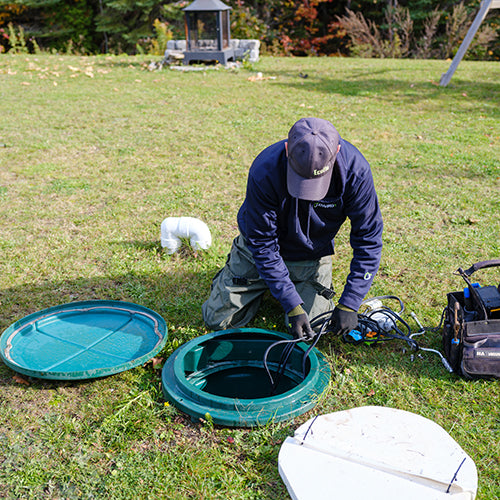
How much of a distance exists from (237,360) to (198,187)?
2.52m

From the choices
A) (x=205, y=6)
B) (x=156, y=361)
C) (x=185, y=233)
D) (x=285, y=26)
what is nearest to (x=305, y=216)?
(x=156, y=361)

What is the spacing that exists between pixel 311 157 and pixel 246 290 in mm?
1071

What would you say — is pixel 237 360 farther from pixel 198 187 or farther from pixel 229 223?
pixel 198 187

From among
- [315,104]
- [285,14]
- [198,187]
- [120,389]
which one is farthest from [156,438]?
[285,14]

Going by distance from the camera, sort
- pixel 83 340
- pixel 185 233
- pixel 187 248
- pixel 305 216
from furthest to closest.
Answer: pixel 187 248
pixel 185 233
pixel 83 340
pixel 305 216

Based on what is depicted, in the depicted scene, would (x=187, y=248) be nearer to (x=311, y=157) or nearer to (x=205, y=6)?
(x=311, y=157)

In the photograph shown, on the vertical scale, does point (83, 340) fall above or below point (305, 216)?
below

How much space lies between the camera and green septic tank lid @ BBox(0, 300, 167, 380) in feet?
8.18

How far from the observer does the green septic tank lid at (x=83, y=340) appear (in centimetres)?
249

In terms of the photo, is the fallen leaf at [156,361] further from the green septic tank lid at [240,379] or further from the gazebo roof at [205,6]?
the gazebo roof at [205,6]

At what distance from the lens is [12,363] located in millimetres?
2447

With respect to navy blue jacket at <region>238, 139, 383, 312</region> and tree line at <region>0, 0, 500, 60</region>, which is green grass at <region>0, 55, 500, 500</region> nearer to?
navy blue jacket at <region>238, 139, 383, 312</region>

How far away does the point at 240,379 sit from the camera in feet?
9.31

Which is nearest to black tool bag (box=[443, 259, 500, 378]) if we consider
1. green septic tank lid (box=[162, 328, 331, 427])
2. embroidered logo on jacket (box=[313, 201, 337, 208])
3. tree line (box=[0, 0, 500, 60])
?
green septic tank lid (box=[162, 328, 331, 427])
